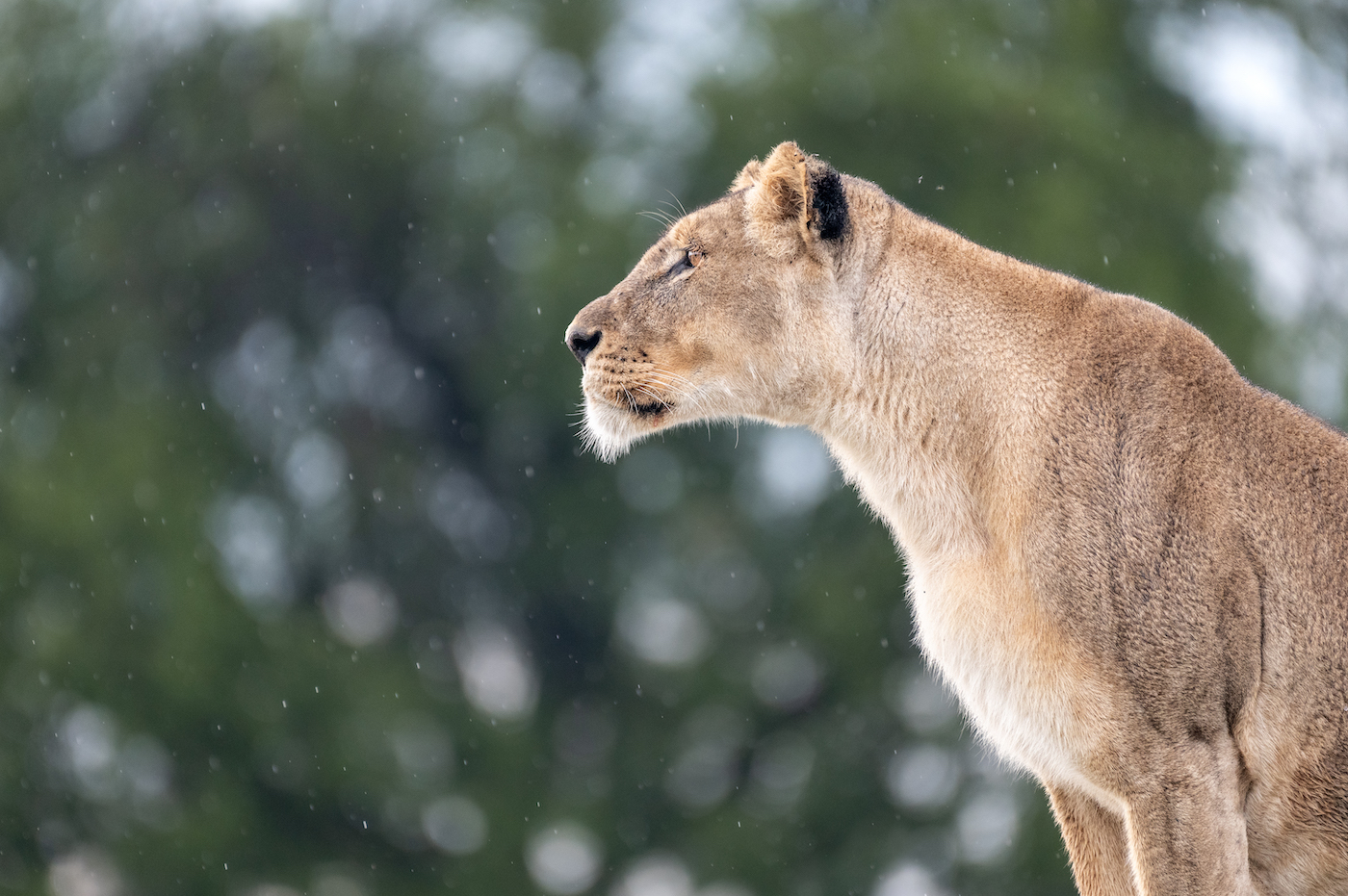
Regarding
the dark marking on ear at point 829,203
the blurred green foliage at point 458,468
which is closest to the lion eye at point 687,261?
the dark marking on ear at point 829,203

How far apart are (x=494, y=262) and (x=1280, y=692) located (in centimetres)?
1715

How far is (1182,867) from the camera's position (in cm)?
460

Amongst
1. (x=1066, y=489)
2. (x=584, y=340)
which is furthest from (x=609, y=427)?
(x=1066, y=489)

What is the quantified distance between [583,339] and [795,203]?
2.99 ft

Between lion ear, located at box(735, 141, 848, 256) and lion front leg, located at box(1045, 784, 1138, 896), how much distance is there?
2.04m

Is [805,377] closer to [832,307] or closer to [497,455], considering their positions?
[832,307]

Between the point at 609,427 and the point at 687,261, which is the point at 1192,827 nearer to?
the point at 609,427

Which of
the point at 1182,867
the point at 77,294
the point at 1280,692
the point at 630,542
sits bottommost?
the point at 630,542

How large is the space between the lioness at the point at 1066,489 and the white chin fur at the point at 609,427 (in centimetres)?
1

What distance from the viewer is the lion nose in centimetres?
568

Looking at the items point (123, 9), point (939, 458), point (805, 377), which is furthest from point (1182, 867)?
point (123, 9)

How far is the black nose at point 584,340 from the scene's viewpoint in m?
5.68

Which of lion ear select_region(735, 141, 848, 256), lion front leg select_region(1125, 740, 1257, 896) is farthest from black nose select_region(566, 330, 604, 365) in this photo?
lion front leg select_region(1125, 740, 1257, 896)

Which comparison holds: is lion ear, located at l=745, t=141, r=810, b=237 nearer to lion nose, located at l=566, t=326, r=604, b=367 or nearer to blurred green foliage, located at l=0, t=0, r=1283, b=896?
lion nose, located at l=566, t=326, r=604, b=367
